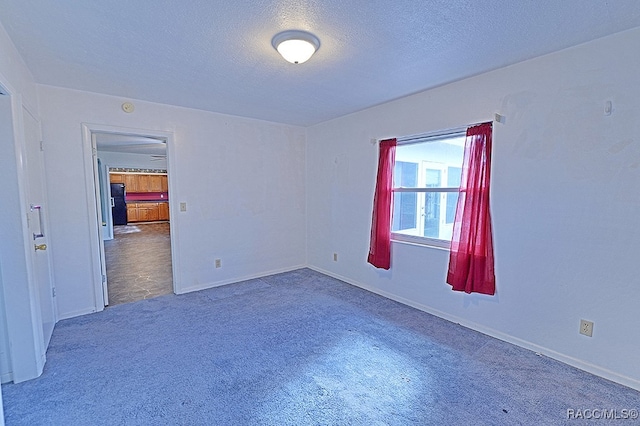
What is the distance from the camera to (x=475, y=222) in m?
2.66

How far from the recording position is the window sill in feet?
9.96

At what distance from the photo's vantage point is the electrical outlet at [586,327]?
2109mm

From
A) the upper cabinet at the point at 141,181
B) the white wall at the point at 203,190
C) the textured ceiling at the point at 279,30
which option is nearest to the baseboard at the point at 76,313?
the white wall at the point at 203,190

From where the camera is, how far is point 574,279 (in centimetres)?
217

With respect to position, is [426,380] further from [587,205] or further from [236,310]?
[236,310]

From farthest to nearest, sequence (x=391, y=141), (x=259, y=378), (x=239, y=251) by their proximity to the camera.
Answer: (x=239, y=251)
(x=391, y=141)
(x=259, y=378)

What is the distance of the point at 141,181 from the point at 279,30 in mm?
11461

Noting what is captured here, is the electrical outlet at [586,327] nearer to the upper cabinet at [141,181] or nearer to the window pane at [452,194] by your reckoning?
the window pane at [452,194]

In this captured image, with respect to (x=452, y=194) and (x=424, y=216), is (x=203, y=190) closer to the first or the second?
(x=424, y=216)

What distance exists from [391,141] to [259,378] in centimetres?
274

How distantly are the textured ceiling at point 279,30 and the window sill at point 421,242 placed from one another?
1614mm

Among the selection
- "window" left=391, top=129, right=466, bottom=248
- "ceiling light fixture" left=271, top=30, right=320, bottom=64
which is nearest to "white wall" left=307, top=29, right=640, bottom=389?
"window" left=391, top=129, right=466, bottom=248

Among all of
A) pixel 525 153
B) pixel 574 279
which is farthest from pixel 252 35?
pixel 574 279

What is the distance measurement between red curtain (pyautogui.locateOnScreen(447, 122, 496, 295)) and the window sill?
8.3 inches
